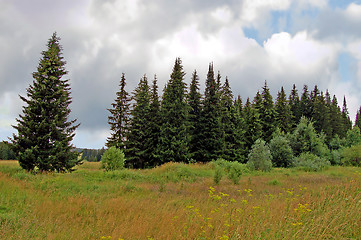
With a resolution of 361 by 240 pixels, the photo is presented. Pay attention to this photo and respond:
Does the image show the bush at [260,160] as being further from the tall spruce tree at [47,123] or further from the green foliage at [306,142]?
the tall spruce tree at [47,123]

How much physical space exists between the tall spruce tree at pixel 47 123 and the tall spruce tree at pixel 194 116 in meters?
16.3

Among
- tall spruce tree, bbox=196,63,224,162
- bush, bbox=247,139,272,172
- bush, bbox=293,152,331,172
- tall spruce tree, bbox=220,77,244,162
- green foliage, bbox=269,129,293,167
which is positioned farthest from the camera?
tall spruce tree, bbox=220,77,244,162

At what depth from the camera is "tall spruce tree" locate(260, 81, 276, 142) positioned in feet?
136

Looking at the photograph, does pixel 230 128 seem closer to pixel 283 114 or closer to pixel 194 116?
pixel 194 116

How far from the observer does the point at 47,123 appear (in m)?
18.4

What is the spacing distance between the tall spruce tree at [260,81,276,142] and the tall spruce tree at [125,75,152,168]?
22211mm

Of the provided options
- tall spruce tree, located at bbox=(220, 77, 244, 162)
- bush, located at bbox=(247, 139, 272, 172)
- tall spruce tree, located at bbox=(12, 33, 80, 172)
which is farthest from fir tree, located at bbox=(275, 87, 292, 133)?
tall spruce tree, located at bbox=(12, 33, 80, 172)

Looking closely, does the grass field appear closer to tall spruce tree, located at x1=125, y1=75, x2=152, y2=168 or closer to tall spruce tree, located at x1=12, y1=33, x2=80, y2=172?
tall spruce tree, located at x1=12, y1=33, x2=80, y2=172

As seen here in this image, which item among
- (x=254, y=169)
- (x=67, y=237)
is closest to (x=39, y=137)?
(x=67, y=237)

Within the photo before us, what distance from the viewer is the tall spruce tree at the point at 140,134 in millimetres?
30953

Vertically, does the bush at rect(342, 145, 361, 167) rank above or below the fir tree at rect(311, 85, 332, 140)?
below

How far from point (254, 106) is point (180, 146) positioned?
2079 centimetres

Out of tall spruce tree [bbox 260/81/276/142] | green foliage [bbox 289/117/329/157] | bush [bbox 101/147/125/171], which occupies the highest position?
tall spruce tree [bbox 260/81/276/142]

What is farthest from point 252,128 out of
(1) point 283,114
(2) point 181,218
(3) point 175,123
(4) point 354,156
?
(2) point 181,218
